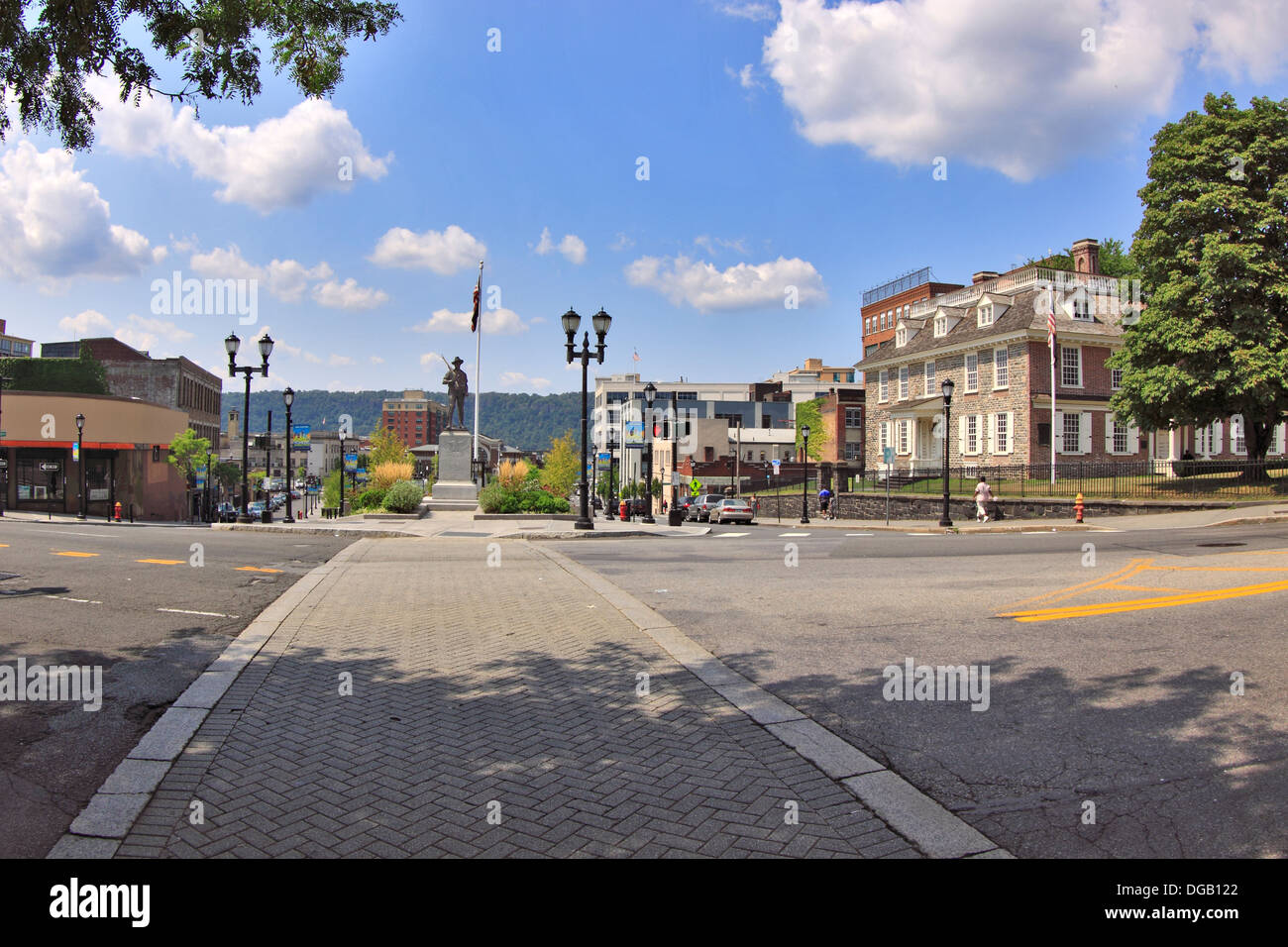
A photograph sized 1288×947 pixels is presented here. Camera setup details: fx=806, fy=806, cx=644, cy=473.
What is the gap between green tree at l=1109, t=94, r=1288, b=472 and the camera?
101ft

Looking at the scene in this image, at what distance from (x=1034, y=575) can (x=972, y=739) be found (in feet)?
29.7

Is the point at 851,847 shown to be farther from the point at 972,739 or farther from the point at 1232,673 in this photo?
the point at 1232,673

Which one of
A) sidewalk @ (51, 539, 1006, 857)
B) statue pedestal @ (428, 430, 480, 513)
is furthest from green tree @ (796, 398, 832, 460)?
sidewalk @ (51, 539, 1006, 857)

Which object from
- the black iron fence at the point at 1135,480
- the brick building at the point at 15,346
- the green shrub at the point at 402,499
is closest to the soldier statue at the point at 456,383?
the green shrub at the point at 402,499

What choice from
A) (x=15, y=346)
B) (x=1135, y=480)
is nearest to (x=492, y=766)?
(x=1135, y=480)

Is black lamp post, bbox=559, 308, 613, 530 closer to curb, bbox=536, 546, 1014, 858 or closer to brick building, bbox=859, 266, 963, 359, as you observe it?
curb, bbox=536, 546, 1014, 858

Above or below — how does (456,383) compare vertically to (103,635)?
above

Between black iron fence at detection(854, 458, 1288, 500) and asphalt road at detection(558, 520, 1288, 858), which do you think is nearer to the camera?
asphalt road at detection(558, 520, 1288, 858)

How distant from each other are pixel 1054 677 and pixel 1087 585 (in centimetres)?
595

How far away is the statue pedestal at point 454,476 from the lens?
34188 millimetres

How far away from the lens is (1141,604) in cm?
997

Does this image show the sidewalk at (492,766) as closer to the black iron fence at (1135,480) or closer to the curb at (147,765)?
the curb at (147,765)

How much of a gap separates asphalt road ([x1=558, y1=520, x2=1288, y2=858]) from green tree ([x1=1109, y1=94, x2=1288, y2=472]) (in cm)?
1949

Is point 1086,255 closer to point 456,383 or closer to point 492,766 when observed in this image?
point 456,383
